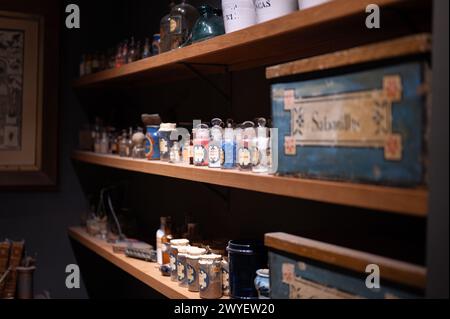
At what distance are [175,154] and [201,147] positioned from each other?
0.85 ft

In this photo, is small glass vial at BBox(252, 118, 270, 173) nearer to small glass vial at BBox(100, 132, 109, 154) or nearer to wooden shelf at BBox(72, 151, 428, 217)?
wooden shelf at BBox(72, 151, 428, 217)

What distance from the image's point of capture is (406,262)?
3.62ft

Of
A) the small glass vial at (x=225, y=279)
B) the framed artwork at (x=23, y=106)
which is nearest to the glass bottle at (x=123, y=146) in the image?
the framed artwork at (x=23, y=106)

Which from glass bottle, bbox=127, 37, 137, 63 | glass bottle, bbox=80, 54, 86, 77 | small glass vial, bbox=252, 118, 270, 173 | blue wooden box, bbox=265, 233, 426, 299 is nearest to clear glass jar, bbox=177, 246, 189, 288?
small glass vial, bbox=252, 118, 270, 173

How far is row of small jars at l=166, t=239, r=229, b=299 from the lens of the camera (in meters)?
1.78

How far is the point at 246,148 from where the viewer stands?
165cm

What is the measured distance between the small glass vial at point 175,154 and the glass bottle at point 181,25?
0.39 m

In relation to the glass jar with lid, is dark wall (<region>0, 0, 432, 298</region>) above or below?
above

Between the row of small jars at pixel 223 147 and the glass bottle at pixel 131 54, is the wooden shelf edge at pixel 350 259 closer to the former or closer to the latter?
the row of small jars at pixel 223 147

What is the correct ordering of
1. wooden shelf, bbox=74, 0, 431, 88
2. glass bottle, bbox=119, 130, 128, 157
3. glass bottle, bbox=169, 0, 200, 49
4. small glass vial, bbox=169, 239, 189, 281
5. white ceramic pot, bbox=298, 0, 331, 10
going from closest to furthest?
wooden shelf, bbox=74, 0, 431, 88, white ceramic pot, bbox=298, 0, 331, 10, small glass vial, bbox=169, 239, 189, 281, glass bottle, bbox=169, 0, 200, 49, glass bottle, bbox=119, 130, 128, 157

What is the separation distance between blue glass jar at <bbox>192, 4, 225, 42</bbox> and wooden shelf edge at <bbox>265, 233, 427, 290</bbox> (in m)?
0.84

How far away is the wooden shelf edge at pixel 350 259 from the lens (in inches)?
40.0
